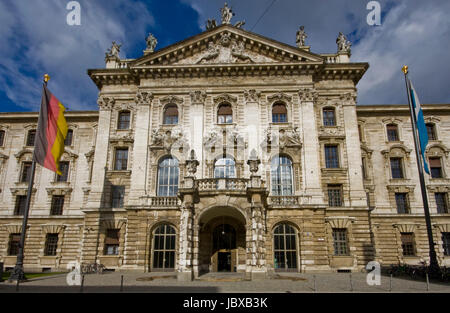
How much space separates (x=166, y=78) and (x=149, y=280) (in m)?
18.0

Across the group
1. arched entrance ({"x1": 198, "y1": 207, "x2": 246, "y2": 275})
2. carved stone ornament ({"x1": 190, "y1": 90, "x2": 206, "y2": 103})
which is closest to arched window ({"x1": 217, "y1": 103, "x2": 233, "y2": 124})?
carved stone ornament ({"x1": 190, "y1": 90, "x2": 206, "y2": 103})

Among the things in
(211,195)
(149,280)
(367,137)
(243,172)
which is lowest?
(149,280)

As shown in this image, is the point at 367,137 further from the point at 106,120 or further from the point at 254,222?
the point at 106,120

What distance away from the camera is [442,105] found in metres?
33.5

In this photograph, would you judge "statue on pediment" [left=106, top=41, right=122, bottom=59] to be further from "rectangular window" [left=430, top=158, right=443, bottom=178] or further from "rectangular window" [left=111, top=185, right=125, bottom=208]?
"rectangular window" [left=430, top=158, right=443, bottom=178]

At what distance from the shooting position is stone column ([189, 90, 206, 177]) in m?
28.1

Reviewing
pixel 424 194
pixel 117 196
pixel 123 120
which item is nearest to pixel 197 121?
pixel 123 120

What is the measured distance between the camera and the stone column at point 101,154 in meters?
28.3

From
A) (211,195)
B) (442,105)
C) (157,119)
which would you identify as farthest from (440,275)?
(157,119)

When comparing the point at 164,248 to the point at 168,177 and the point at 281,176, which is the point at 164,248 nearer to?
the point at 168,177

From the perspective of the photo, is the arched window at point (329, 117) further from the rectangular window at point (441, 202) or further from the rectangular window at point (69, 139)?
the rectangular window at point (69, 139)

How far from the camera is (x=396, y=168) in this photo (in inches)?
1273

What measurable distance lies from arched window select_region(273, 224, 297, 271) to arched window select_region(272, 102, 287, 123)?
30.6ft

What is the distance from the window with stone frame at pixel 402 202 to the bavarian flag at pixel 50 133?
95.0 ft
